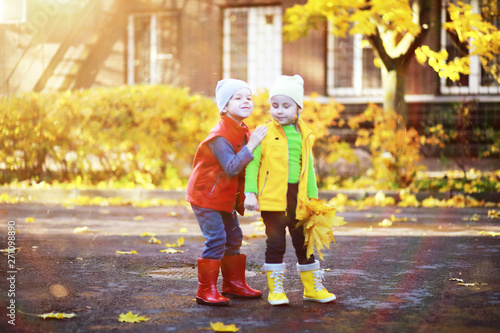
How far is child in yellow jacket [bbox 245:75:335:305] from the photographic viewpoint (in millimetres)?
4699

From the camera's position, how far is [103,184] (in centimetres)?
1247

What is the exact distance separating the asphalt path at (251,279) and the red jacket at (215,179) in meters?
0.63

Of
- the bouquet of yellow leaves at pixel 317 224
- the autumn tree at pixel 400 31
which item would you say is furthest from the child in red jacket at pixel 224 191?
the autumn tree at pixel 400 31

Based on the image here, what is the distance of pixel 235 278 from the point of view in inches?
196

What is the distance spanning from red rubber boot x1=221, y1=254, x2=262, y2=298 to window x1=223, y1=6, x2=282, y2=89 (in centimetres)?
1343

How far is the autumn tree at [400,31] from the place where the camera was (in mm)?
11305

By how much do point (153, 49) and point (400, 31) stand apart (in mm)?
8622

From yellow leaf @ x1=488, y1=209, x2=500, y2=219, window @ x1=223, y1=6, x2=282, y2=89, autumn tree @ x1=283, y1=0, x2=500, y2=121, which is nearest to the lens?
yellow leaf @ x1=488, y1=209, x2=500, y2=219

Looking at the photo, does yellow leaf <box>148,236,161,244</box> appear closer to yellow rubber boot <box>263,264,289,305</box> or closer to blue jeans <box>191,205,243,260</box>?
blue jeans <box>191,205,243,260</box>

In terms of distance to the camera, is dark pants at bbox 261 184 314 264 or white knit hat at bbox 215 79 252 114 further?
white knit hat at bbox 215 79 252 114

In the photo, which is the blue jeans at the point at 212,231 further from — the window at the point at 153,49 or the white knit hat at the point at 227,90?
the window at the point at 153,49

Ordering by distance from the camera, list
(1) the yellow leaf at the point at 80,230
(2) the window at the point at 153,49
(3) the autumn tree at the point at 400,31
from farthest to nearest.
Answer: (2) the window at the point at 153,49
(3) the autumn tree at the point at 400,31
(1) the yellow leaf at the point at 80,230

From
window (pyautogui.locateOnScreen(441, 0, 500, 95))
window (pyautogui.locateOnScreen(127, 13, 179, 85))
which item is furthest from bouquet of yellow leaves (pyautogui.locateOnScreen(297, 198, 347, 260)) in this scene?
window (pyautogui.locateOnScreen(127, 13, 179, 85))

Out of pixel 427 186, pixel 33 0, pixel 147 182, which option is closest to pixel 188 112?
pixel 147 182
